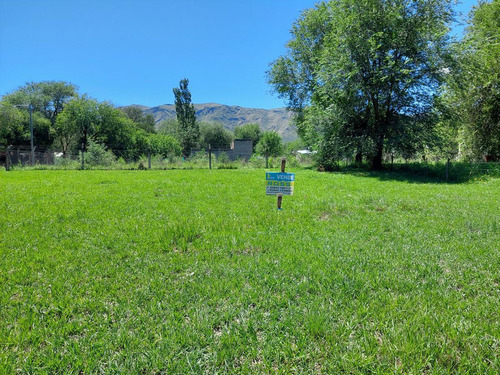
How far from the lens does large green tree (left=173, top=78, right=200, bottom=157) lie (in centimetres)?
5247

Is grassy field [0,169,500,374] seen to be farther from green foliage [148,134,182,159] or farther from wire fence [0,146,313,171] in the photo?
green foliage [148,134,182,159]

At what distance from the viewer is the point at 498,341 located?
1808 millimetres

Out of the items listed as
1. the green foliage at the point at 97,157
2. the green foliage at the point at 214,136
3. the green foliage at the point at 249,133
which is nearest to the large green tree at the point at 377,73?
the green foliage at the point at 97,157

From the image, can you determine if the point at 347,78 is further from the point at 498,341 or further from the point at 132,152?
the point at 132,152

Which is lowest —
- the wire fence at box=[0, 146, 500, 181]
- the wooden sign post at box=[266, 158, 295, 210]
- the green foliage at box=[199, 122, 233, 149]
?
the wooden sign post at box=[266, 158, 295, 210]

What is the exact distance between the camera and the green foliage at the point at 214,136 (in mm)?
67562

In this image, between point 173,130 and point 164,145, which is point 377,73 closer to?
point 164,145

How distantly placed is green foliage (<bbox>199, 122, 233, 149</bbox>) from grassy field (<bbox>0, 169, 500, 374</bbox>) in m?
63.4

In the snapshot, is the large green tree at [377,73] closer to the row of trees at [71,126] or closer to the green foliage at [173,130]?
the row of trees at [71,126]

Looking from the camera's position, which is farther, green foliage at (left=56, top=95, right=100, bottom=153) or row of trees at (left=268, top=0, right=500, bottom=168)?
green foliage at (left=56, top=95, right=100, bottom=153)

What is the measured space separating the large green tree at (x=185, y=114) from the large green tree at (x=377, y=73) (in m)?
38.9

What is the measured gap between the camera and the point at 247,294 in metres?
2.44

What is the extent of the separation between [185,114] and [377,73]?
150 feet

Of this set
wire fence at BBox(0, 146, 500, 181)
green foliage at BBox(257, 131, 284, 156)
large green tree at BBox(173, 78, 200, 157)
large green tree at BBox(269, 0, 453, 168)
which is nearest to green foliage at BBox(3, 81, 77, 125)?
large green tree at BBox(173, 78, 200, 157)
